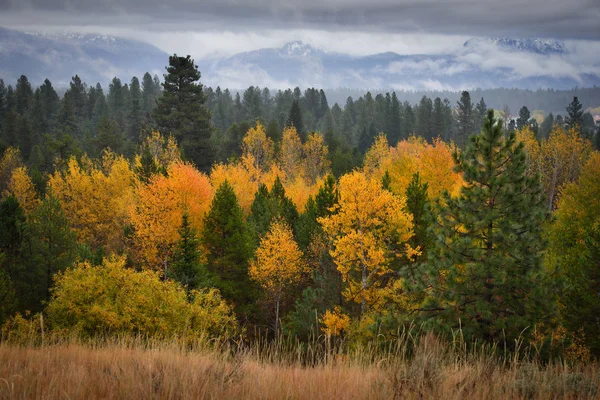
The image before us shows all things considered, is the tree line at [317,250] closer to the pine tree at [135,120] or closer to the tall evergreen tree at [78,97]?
the pine tree at [135,120]

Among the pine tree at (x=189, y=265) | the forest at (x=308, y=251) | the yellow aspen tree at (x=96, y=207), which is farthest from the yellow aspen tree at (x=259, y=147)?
the pine tree at (x=189, y=265)

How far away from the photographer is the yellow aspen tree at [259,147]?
7294 centimetres

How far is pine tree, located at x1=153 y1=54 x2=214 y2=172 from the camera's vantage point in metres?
60.0

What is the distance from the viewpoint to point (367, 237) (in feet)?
84.6

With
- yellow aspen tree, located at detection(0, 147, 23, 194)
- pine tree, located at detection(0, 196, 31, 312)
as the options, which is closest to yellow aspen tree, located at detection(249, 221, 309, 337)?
pine tree, located at detection(0, 196, 31, 312)

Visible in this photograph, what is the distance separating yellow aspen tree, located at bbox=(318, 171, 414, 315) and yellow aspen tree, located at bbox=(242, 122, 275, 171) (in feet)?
147

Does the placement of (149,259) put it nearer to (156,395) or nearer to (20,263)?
(20,263)

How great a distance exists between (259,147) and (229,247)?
148ft

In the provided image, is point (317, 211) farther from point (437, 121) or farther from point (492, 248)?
point (437, 121)

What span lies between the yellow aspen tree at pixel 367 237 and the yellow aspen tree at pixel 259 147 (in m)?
44.8

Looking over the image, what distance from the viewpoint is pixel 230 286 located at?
30.3 metres

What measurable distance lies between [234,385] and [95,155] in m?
77.7

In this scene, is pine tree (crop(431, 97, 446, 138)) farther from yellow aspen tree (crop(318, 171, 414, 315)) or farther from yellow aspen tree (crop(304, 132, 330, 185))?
yellow aspen tree (crop(318, 171, 414, 315))

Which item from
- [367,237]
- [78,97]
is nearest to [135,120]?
[78,97]
